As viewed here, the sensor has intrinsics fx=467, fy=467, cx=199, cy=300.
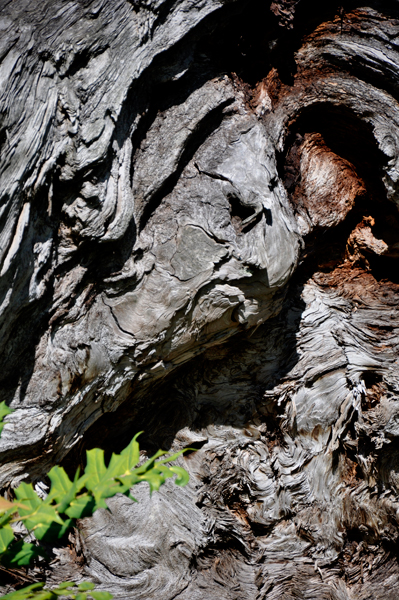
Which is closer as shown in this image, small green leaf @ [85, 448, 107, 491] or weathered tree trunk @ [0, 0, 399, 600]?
small green leaf @ [85, 448, 107, 491]

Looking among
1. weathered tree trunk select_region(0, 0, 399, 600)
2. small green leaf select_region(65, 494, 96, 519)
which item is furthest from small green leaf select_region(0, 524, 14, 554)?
weathered tree trunk select_region(0, 0, 399, 600)

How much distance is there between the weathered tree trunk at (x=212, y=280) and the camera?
2008mm

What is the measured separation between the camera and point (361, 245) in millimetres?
2986

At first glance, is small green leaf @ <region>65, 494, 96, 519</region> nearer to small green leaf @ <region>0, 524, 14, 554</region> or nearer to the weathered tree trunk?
small green leaf @ <region>0, 524, 14, 554</region>

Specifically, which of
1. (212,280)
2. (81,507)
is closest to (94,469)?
(81,507)

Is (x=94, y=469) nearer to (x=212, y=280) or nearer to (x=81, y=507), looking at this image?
(x=81, y=507)

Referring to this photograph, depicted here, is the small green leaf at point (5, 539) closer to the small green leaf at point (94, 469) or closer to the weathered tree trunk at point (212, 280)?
the small green leaf at point (94, 469)

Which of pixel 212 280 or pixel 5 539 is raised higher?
pixel 212 280

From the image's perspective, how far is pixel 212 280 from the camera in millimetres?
2350

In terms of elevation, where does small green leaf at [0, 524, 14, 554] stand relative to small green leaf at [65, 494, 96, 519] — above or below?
below

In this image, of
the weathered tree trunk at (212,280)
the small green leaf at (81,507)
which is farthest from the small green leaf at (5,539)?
the weathered tree trunk at (212,280)

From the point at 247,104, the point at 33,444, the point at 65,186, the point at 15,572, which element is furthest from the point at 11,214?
the point at 15,572

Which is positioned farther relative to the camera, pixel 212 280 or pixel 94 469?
pixel 212 280

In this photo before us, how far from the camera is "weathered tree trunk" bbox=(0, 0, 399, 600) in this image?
2008 millimetres
